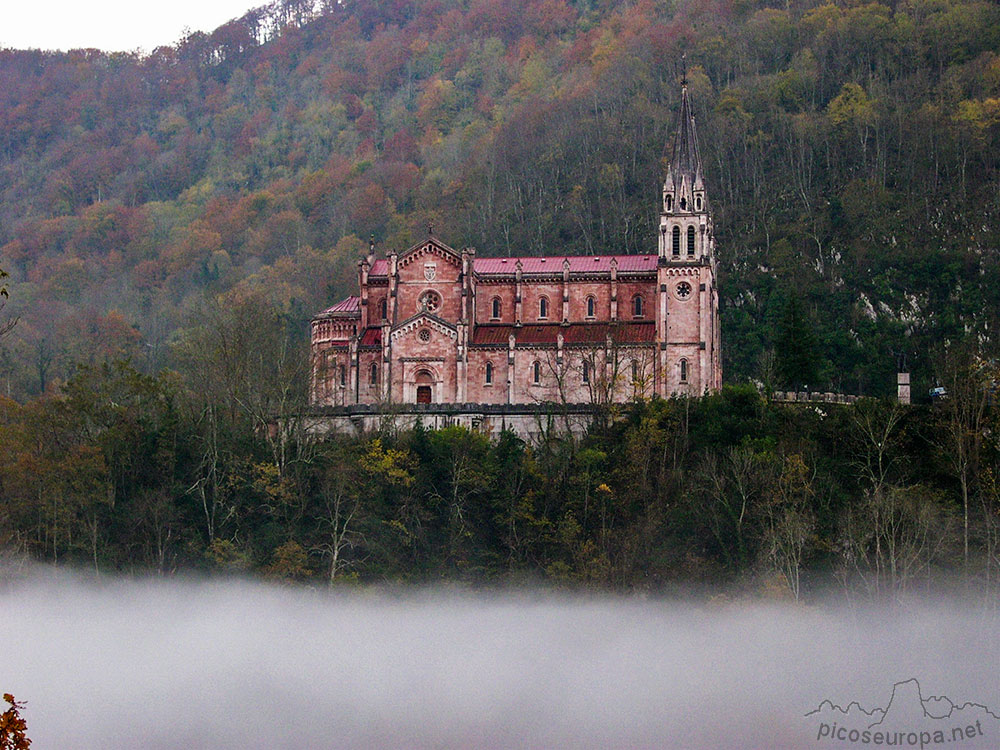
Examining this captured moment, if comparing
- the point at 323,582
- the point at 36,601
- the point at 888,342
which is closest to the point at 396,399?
A: the point at 323,582

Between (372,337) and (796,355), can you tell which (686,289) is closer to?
(796,355)

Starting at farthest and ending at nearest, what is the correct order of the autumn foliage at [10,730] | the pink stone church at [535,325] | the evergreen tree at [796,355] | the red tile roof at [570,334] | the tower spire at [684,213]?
the tower spire at [684,213] < the red tile roof at [570,334] < the pink stone church at [535,325] < the evergreen tree at [796,355] < the autumn foliage at [10,730]

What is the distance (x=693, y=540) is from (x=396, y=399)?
20.2 meters

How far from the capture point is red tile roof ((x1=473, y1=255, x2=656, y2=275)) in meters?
93.4

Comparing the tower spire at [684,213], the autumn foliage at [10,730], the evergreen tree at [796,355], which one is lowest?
the autumn foliage at [10,730]

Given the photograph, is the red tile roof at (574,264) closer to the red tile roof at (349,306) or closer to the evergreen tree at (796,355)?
the red tile roof at (349,306)

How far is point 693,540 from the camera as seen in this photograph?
75.5 meters

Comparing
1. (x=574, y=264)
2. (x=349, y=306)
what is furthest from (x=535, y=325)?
(x=349, y=306)

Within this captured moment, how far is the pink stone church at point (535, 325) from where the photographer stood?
3509 inches

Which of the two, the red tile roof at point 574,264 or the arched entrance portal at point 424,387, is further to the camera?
the red tile roof at point 574,264

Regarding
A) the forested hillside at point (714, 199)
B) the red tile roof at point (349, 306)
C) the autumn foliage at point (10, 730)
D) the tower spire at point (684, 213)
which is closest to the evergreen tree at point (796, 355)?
the forested hillside at point (714, 199)

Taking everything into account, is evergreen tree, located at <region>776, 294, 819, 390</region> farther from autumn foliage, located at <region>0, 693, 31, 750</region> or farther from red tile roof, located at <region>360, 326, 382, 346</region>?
autumn foliage, located at <region>0, 693, 31, 750</region>

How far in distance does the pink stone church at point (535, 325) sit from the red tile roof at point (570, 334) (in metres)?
0.10

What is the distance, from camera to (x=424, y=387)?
90.1 metres
